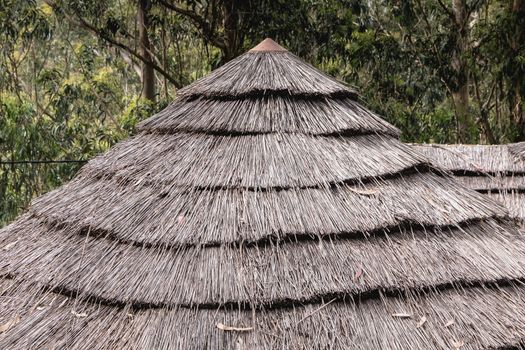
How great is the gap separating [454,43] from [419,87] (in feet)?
4.38

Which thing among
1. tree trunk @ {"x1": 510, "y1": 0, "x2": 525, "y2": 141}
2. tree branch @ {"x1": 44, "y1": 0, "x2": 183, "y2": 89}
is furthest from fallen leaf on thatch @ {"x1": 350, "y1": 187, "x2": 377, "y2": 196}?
tree trunk @ {"x1": 510, "y1": 0, "x2": 525, "y2": 141}

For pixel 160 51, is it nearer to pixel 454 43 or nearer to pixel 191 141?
pixel 454 43

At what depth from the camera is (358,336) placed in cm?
331

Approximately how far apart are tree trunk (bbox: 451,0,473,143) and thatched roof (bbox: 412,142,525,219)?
15.3 feet

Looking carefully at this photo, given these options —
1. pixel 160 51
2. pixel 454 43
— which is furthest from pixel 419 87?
pixel 160 51

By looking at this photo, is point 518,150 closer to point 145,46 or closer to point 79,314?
point 79,314

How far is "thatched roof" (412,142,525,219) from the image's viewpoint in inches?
262

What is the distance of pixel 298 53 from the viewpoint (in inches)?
398

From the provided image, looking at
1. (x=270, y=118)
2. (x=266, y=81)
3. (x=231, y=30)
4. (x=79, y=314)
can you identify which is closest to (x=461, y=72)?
(x=231, y=30)

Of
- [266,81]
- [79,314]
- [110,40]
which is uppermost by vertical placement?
[110,40]

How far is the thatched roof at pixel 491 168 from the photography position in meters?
6.66

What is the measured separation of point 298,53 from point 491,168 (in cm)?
397

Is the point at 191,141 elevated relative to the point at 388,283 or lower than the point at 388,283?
elevated

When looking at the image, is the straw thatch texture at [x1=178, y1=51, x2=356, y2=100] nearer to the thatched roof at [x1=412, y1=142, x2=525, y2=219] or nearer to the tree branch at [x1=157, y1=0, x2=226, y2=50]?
the thatched roof at [x1=412, y1=142, x2=525, y2=219]
